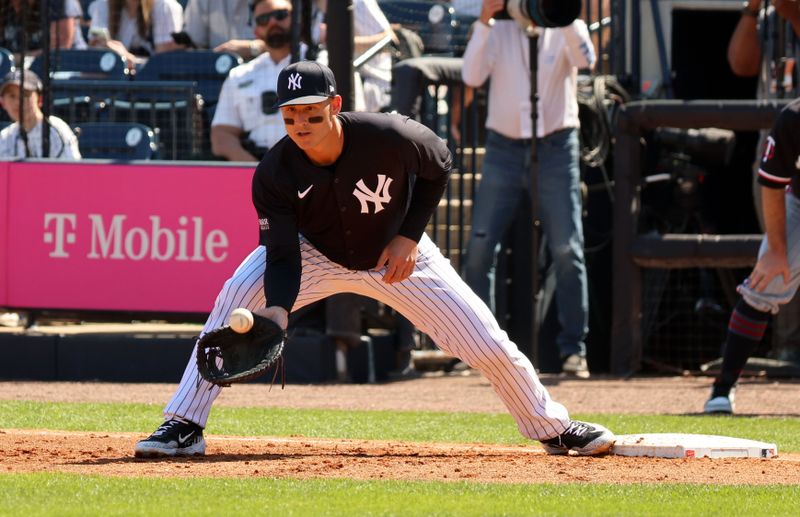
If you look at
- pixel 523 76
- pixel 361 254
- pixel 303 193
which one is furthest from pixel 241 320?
pixel 523 76

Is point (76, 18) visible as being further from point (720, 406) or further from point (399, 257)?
point (399, 257)

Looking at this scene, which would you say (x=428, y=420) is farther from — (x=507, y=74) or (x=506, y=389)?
(x=507, y=74)

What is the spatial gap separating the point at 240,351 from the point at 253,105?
17.3 ft

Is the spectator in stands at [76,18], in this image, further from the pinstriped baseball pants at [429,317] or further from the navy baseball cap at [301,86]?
the navy baseball cap at [301,86]

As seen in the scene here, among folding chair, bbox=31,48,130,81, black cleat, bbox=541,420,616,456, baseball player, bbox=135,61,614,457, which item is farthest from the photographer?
folding chair, bbox=31,48,130,81

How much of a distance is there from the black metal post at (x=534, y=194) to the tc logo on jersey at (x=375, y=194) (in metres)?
4.05

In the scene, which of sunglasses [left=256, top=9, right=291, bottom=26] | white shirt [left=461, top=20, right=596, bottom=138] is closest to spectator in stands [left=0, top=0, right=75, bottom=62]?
sunglasses [left=256, top=9, right=291, bottom=26]

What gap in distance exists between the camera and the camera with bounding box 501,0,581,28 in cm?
963

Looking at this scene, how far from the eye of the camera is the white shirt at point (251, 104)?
10812mm

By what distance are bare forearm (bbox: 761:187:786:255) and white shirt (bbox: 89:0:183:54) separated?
274 inches

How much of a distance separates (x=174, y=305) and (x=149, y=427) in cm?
289

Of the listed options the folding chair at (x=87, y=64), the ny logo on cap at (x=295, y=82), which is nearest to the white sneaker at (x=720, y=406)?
the ny logo on cap at (x=295, y=82)

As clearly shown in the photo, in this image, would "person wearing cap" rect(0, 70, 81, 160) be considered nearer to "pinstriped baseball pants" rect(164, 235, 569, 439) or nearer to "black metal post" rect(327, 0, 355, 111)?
"black metal post" rect(327, 0, 355, 111)

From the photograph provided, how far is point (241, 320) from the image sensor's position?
18.3 feet
